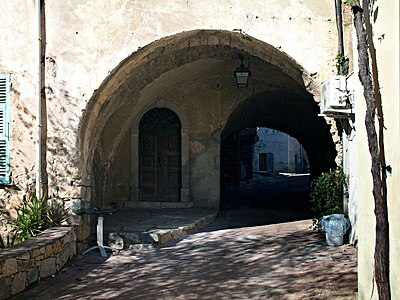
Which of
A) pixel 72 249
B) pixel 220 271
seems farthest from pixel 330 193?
pixel 72 249

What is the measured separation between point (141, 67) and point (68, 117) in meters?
1.52

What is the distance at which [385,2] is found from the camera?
377 centimetres

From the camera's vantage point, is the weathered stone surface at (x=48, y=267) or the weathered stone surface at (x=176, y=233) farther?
the weathered stone surface at (x=176, y=233)

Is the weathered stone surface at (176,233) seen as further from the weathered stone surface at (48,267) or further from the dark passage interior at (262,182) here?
the weathered stone surface at (48,267)

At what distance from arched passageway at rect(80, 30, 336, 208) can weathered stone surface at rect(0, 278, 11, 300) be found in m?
2.46

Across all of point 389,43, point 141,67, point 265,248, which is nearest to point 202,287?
point 265,248

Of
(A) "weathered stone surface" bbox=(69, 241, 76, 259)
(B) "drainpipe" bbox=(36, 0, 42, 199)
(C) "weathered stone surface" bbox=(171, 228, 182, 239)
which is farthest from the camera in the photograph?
(C) "weathered stone surface" bbox=(171, 228, 182, 239)

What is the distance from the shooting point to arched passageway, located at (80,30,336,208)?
24.2 feet

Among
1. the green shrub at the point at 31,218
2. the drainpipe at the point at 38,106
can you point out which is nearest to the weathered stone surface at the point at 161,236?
the green shrub at the point at 31,218

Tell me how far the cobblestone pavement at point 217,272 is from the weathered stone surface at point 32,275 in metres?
0.10

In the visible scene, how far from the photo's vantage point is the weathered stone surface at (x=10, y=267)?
5213 millimetres

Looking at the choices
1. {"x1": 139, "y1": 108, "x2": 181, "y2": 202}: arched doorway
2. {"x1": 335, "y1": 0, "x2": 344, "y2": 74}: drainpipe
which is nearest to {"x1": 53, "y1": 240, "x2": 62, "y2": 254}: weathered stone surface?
{"x1": 335, "y1": 0, "x2": 344, "y2": 74}: drainpipe

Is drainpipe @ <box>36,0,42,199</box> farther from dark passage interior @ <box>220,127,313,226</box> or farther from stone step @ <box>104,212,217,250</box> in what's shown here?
dark passage interior @ <box>220,127,313,226</box>

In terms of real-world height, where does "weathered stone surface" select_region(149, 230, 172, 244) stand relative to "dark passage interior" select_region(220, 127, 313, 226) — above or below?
below
